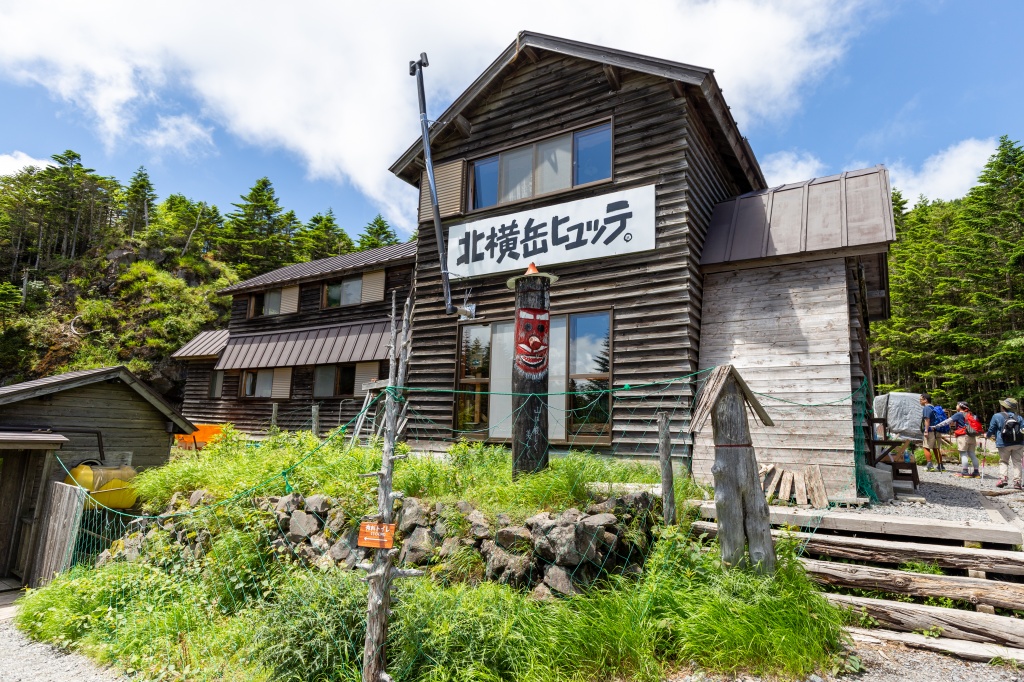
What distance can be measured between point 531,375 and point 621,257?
3.68m

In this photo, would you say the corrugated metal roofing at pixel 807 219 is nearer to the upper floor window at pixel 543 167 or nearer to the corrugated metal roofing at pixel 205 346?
the upper floor window at pixel 543 167

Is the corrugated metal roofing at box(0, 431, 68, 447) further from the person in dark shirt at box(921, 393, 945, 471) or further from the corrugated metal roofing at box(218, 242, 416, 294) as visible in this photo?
the person in dark shirt at box(921, 393, 945, 471)

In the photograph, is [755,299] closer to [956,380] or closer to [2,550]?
[2,550]

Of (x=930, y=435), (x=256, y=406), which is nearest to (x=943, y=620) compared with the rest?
(x=930, y=435)

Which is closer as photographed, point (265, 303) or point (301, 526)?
point (301, 526)

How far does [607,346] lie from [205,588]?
21.6 feet

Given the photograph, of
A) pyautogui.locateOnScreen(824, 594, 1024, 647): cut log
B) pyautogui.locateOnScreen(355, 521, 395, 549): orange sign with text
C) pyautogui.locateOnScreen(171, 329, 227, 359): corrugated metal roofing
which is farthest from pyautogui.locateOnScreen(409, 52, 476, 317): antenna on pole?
pyautogui.locateOnScreen(171, 329, 227, 359): corrugated metal roofing

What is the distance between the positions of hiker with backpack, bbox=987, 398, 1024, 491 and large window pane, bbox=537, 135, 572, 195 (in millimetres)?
9808

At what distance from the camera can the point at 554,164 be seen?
10.5 meters

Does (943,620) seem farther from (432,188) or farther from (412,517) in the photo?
(432,188)

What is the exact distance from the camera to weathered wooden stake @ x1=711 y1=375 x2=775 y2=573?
15.9ft

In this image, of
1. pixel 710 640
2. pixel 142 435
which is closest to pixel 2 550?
pixel 142 435

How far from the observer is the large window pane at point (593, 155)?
9.98 metres

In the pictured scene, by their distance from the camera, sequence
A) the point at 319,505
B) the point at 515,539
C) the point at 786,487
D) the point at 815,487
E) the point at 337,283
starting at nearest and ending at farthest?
the point at 515,539 < the point at 319,505 < the point at 815,487 < the point at 786,487 < the point at 337,283
